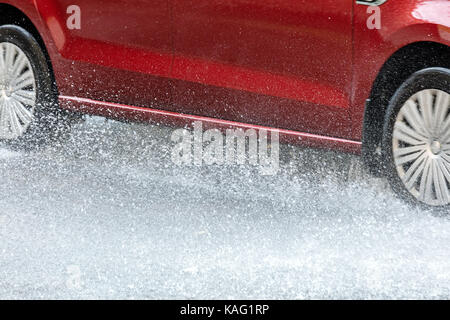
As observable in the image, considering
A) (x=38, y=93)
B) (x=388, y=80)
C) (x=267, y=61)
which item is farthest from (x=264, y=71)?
(x=38, y=93)

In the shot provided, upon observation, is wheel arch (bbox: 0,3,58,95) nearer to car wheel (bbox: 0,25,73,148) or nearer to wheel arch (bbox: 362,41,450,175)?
car wheel (bbox: 0,25,73,148)

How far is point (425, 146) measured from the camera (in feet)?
15.6

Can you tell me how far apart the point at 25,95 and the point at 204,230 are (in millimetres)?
1946

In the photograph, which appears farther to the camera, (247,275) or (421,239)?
(421,239)

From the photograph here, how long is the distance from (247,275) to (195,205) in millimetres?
1243

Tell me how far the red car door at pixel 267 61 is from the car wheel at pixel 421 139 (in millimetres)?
267

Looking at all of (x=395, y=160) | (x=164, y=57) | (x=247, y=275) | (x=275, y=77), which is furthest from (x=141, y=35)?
(x=247, y=275)

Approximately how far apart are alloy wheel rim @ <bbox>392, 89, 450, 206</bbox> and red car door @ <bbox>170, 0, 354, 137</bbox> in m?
0.31

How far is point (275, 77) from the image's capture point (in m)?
5.05

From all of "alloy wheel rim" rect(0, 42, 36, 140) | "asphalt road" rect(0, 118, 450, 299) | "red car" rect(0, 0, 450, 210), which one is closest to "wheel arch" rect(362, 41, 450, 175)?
"red car" rect(0, 0, 450, 210)

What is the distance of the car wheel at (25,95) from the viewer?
19.3 feet

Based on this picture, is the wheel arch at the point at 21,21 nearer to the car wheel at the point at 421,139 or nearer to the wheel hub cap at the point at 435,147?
the car wheel at the point at 421,139

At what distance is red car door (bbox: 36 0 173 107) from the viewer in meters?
5.38
